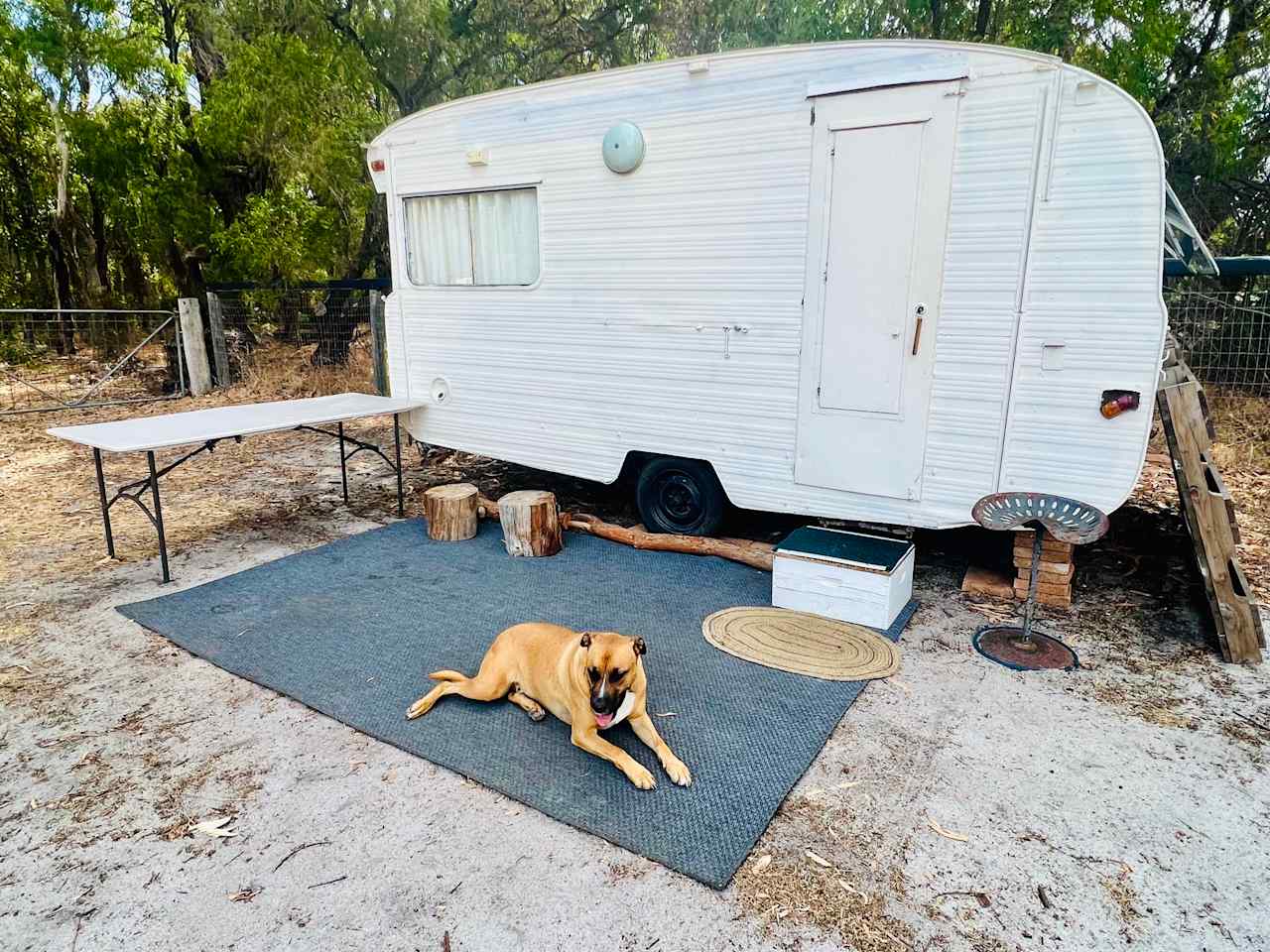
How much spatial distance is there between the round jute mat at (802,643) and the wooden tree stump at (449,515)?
1.96 meters

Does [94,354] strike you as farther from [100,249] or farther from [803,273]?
[803,273]

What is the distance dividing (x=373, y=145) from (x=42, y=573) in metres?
3.49

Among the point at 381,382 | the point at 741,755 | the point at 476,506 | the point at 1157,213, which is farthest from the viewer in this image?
the point at 381,382

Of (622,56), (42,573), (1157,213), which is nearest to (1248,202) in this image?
(1157,213)

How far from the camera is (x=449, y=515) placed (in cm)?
493

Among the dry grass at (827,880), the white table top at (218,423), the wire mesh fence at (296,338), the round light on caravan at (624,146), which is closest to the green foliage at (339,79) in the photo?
the wire mesh fence at (296,338)

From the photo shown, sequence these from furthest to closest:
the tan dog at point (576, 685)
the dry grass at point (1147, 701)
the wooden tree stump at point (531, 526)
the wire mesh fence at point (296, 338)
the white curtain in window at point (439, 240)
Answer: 1. the wire mesh fence at point (296, 338)
2. the white curtain in window at point (439, 240)
3. the wooden tree stump at point (531, 526)
4. the dry grass at point (1147, 701)
5. the tan dog at point (576, 685)

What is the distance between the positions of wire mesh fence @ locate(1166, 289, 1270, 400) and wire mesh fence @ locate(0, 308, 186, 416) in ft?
36.5

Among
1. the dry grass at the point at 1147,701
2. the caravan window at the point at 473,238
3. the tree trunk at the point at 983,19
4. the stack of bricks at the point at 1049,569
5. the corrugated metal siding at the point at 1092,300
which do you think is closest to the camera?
the dry grass at the point at 1147,701

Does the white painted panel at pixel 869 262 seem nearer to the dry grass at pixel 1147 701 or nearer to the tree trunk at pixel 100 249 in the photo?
the dry grass at pixel 1147 701

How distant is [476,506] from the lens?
5.06 m

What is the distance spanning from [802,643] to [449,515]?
2.51m

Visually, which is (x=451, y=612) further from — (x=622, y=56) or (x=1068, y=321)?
(x=622, y=56)

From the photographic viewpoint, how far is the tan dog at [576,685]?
7.89 feet
